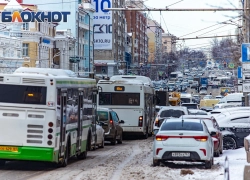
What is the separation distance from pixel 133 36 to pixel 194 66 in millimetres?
16680

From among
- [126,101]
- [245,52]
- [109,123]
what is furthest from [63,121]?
[126,101]

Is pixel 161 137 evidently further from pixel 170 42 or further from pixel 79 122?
pixel 170 42

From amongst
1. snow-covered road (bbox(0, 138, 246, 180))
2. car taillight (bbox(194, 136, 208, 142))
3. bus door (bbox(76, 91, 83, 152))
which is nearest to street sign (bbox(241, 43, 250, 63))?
snow-covered road (bbox(0, 138, 246, 180))

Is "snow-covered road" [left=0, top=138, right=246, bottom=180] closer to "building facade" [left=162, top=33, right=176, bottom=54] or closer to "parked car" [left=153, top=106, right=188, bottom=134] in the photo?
"parked car" [left=153, top=106, right=188, bottom=134]

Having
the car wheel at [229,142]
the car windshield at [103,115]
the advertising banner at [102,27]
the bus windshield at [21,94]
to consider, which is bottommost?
the car wheel at [229,142]

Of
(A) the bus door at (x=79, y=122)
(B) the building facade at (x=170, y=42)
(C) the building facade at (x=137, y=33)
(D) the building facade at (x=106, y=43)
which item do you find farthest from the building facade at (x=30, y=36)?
(C) the building facade at (x=137, y=33)

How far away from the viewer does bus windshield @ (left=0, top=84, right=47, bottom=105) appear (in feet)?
58.0

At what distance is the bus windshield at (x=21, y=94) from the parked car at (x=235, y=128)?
37.3 ft

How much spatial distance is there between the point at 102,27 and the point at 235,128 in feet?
296

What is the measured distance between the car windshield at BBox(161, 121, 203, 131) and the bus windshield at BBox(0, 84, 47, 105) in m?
3.89

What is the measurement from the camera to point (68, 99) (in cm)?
1931

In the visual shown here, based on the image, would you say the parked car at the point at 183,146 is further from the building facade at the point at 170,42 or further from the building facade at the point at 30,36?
the building facade at the point at 30,36

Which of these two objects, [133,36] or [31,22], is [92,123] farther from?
[133,36]

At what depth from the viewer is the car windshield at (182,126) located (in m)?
19.1
